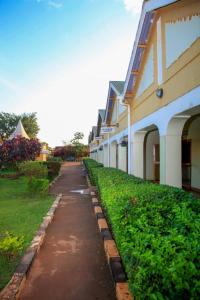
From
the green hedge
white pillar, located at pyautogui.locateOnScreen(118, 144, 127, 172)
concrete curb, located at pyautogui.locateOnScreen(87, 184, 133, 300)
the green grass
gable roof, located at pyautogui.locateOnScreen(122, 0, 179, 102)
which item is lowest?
the green grass

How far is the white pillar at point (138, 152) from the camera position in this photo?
9.70m

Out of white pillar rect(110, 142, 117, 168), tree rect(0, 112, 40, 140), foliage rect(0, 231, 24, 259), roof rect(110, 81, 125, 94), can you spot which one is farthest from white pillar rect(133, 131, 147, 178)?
tree rect(0, 112, 40, 140)

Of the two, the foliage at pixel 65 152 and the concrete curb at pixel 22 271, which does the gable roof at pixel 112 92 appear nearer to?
the concrete curb at pixel 22 271

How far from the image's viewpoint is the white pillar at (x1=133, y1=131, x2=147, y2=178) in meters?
9.70

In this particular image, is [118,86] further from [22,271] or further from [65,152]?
[65,152]

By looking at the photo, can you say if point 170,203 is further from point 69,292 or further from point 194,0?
point 194,0

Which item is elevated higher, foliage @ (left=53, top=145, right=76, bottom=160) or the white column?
the white column

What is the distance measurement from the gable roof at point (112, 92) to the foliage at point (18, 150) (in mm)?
6893

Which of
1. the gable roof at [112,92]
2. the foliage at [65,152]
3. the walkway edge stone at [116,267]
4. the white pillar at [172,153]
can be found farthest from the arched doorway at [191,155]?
the foliage at [65,152]

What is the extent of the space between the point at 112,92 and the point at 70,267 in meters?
12.7

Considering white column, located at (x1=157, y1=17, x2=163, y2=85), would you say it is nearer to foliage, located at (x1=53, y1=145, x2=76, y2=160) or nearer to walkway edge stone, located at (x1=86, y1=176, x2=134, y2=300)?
walkway edge stone, located at (x1=86, y1=176, x2=134, y2=300)

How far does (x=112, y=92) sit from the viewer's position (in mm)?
15555

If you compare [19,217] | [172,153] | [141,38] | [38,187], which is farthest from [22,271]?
[38,187]

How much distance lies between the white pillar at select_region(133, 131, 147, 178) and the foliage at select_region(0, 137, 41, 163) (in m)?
12.8
